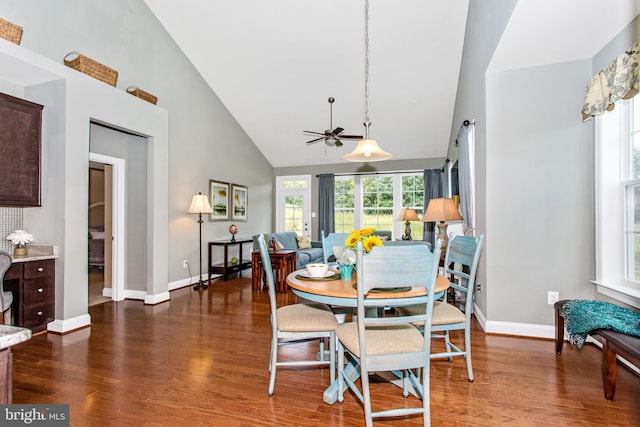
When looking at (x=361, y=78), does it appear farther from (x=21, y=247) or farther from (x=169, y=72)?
(x=21, y=247)

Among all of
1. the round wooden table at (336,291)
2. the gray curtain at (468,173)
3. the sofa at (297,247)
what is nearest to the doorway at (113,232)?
the sofa at (297,247)

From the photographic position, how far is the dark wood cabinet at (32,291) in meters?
3.10

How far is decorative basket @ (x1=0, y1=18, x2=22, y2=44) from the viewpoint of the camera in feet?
9.37

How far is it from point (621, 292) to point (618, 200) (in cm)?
77

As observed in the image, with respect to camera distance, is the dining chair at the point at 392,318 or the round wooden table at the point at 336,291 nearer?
the dining chair at the point at 392,318

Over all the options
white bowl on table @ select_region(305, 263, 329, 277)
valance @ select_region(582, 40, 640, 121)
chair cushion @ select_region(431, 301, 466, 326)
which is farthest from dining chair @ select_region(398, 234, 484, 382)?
valance @ select_region(582, 40, 640, 121)

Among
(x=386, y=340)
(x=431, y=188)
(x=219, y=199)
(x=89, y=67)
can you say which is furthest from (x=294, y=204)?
(x=386, y=340)

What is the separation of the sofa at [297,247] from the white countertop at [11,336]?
471 centimetres

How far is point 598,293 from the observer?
9.57 ft

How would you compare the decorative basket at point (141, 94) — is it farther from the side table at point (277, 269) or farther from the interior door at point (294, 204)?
the interior door at point (294, 204)

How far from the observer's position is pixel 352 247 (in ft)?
6.71

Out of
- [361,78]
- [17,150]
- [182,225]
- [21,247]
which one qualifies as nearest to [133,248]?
[182,225]

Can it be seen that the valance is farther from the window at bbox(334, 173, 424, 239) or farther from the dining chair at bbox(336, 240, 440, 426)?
the window at bbox(334, 173, 424, 239)

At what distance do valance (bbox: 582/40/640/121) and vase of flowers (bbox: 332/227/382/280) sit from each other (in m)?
2.02
